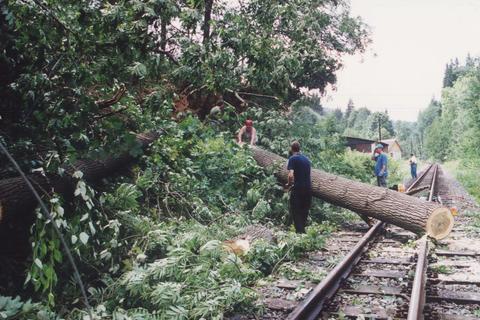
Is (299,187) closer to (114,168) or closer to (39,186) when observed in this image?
(114,168)

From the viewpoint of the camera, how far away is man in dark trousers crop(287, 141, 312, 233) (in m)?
8.21

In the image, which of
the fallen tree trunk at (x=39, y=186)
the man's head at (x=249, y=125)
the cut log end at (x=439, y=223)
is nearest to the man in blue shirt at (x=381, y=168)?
the man's head at (x=249, y=125)

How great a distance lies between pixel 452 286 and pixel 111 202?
15.2 feet

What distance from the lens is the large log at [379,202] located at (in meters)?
7.48

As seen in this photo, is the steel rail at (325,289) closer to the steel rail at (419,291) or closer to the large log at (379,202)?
the steel rail at (419,291)

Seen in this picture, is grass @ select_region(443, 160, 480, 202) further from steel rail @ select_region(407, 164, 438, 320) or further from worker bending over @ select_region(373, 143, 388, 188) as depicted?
steel rail @ select_region(407, 164, 438, 320)

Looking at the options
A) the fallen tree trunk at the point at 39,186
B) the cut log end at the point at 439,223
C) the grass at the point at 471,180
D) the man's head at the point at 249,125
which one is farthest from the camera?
the grass at the point at 471,180

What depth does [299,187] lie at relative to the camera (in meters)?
8.23

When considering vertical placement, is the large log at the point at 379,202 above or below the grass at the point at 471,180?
above

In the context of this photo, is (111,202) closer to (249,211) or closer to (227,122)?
(249,211)

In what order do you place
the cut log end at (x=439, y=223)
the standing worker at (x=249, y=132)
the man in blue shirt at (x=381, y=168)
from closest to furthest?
1. the cut log end at (x=439, y=223)
2. the standing worker at (x=249, y=132)
3. the man in blue shirt at (x=381, y=168)

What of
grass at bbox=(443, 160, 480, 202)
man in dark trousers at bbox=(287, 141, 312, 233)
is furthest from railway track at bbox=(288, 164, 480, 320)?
grass at bbox=(443, 160, 480, 202)

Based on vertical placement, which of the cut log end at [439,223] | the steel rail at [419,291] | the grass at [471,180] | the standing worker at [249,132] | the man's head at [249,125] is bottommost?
the grass at [471,180]

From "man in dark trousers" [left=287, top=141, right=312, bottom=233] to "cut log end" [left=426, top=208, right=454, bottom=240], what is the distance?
7.60 ft
